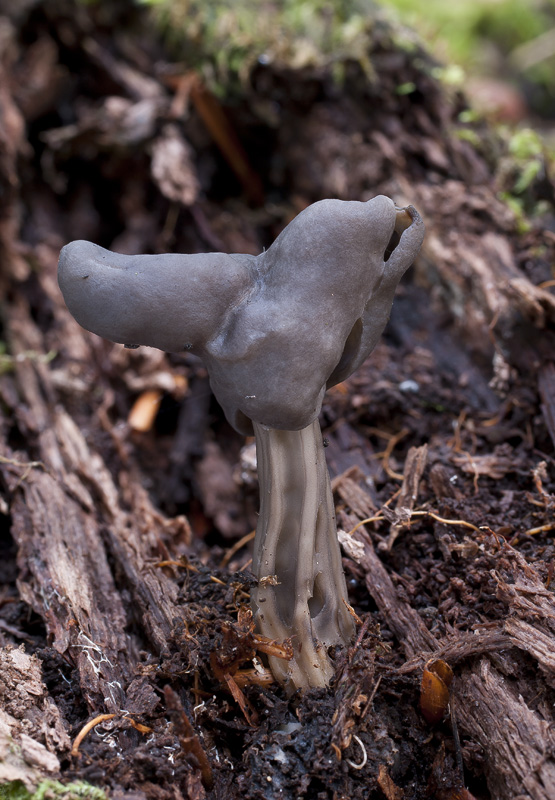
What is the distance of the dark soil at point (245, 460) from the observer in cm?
191

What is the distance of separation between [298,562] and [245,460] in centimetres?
108

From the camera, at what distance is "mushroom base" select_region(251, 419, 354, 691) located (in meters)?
2.07

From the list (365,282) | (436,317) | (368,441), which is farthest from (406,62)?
(365,282)

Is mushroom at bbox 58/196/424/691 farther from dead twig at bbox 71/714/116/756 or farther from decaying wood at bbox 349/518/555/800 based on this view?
dead twig at bbox 71/714/116/756

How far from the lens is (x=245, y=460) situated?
3113mm

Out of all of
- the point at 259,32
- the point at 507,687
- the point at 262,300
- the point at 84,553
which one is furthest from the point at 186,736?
the point at 259,32

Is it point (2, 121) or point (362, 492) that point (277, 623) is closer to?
point (362, 492)

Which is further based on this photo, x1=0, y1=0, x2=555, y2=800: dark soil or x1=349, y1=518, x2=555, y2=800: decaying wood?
x1=0, y1=0, x2=555, y2=800: dark soil

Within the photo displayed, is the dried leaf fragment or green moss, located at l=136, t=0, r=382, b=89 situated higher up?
green moss, located at l=136, t=0, r=382, b=89

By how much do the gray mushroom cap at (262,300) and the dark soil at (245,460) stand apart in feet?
2.62

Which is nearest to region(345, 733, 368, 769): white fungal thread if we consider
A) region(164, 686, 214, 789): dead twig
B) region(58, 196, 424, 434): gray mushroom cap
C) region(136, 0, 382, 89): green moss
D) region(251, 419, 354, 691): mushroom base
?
region(251, 419, 354, 691): mushroom base

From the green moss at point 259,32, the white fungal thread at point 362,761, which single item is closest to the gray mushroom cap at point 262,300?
the white fungal thread at point 362,761

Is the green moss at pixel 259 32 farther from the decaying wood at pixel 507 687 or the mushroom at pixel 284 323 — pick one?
the decaying wood at pixel 507 687

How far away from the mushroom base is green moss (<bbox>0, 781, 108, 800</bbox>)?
0.65 m
